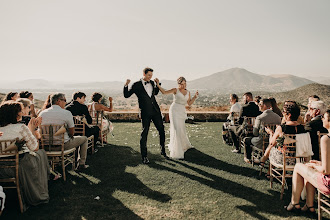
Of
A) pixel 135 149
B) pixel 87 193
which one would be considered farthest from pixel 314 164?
pixel 135 149

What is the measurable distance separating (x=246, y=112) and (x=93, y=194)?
13.7 ft

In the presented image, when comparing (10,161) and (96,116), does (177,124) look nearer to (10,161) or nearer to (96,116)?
(96,116)

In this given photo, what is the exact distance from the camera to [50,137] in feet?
15.1

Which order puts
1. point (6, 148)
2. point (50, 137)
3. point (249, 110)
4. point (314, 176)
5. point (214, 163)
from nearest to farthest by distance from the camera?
1. point (314, 176)
2. point (6, 148)
3. point (50, 137)
4. point (214, 163)
5. point (249, 110)

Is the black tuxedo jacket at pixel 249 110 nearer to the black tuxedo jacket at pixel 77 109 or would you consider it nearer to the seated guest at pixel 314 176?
the seated guest at pixel 314 176

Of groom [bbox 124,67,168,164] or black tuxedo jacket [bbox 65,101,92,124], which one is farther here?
black tuxedo jacket [bbox 65,101,92,124]

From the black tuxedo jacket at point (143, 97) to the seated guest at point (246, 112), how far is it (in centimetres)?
229

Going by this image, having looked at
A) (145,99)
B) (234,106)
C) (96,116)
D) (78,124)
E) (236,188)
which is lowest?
(236,188)

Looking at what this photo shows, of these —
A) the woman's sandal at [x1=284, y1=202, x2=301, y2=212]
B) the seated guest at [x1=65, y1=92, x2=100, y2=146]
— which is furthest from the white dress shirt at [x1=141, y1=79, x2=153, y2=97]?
the woman's sandal at [x1=284, y1=202, x2=301, y2=212]

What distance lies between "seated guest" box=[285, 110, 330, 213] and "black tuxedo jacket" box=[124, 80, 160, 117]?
3506 mm

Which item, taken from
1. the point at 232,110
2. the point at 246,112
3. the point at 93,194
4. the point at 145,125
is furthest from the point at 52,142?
the point at 232,110

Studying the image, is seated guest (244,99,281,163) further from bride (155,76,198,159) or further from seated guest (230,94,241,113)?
bride (155,76,198,159)

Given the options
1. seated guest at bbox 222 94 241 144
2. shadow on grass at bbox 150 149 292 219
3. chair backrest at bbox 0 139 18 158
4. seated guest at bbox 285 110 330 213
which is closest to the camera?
seated guest at bbox 285 110 330 213

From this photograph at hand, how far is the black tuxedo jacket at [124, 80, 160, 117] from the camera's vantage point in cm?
582
